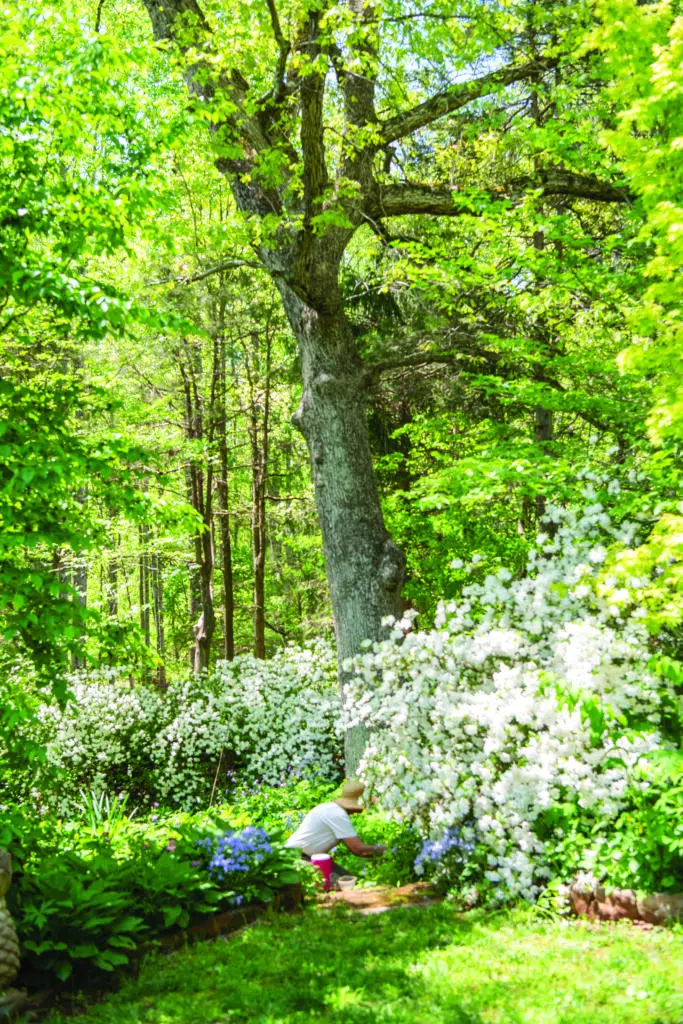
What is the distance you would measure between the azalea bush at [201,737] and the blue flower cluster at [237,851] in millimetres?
4618

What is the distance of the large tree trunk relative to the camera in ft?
30.2

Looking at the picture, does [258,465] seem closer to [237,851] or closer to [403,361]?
[403,361]

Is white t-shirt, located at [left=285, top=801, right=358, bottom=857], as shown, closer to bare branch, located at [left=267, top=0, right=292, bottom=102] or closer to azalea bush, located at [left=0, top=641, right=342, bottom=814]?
azalea bush, located at [left=0, top=641, right=342, bottom=814]

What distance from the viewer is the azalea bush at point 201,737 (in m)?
11.1

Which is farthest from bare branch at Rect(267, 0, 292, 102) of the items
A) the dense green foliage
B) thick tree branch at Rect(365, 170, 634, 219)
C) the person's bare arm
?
the person's bare arm

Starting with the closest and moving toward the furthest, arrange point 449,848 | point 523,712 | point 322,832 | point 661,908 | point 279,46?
point 661,908 → point 523,712 → point 449,848 → point 322,832 → point 279,46

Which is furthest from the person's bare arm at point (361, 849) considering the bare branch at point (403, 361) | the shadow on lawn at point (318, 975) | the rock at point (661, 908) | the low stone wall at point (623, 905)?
the bare branch at point (403, 361)

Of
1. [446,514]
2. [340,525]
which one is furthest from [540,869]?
[446,514]

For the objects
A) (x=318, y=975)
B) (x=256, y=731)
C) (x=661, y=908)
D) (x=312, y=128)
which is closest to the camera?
(x=318, y=975)

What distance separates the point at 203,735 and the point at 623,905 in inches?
292

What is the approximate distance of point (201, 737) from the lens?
11625 millimetres

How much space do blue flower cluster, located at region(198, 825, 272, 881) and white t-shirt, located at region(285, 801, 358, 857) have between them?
2.08 ft

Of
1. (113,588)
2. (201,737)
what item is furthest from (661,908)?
(113,588)

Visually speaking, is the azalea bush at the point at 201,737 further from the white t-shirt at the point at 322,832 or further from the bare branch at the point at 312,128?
the bare branch at the point at 312,128
